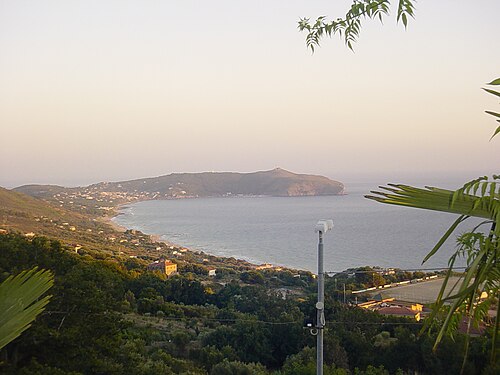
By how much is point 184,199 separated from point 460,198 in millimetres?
80748

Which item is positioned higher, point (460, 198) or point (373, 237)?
point (460, 198)

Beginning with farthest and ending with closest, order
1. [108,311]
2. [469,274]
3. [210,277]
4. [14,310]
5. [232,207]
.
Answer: [232,207] < [210,277] < [108,311] < [14,310] < [469,274]

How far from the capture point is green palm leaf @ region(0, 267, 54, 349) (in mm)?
806

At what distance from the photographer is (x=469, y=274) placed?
68cm

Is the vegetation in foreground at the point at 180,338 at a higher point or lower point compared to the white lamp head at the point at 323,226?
lower

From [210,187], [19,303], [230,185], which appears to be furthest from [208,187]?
[19,303]

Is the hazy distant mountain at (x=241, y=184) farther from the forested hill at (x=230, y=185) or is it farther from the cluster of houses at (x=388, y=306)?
the cluster of houses at (x=388, y=306)

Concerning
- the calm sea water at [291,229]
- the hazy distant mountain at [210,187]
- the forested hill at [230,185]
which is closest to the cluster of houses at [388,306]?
the calm sea water at [291,229]

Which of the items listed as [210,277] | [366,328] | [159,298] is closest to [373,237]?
[210,277]

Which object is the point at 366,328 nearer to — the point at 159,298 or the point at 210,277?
the point at 159,298

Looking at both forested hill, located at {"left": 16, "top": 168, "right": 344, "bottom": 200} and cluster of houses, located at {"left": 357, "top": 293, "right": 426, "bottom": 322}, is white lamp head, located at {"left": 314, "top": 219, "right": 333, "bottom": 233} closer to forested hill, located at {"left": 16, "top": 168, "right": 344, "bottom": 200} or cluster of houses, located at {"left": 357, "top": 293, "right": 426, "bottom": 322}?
cluster of houses, located at {"left": 357, "top": 293, "right": 426, "bottom": 322}

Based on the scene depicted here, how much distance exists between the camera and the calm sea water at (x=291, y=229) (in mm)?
26844

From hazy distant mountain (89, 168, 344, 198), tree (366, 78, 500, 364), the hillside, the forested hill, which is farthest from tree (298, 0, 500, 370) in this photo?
hazy distant mountain (89, 168, 344, 198)

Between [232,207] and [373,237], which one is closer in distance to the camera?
[373,237]
